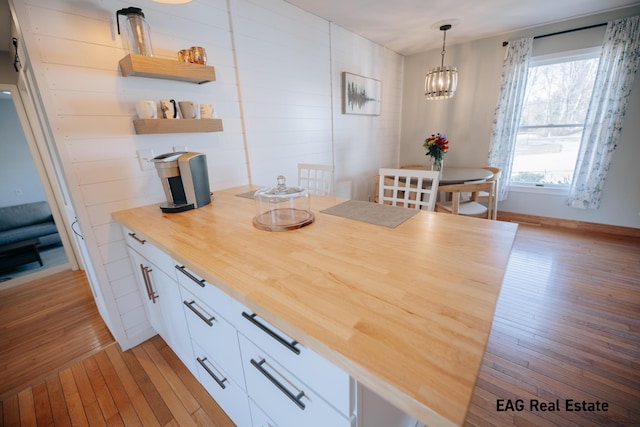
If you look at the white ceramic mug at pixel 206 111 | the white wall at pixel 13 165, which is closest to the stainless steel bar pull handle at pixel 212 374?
the white ceramic mug at pixel 206 111

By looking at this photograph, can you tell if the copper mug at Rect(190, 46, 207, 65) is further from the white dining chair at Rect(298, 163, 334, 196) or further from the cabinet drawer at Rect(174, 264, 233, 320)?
the cabinet drawer at Rect(174, 264, 233, 320)

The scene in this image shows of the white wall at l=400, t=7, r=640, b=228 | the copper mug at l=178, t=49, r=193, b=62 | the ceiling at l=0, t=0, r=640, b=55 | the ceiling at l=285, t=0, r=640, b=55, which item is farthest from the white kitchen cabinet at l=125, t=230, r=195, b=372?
the white wall at l=400, t=7, r=640, b=228

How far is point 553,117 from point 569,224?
1.42 metres

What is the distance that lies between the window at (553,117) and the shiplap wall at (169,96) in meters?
2.48

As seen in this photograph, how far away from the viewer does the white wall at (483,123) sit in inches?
115

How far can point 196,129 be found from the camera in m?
1.65

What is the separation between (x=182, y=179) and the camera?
4.92ft

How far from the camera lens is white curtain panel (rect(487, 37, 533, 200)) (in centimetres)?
323

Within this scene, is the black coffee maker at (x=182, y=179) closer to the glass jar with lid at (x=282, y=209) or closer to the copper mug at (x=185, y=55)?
the glass jar with lid at (x=282, y=209)

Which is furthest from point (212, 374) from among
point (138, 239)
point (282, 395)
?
point (138, 239)

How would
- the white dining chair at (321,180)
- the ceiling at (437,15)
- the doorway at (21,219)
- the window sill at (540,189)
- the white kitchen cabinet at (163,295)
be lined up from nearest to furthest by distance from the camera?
the white kitchen cabinet at (163,295) → the white dining chair at (321,180) → the ceiling at (437,15) → the doorway at (21,219) → the window sill at (540,189)

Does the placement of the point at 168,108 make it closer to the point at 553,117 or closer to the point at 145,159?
the point at 145,159

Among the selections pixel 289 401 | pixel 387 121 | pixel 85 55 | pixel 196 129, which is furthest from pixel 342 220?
pixel 387 121

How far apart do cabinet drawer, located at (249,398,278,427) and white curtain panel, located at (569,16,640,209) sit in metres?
4.26
